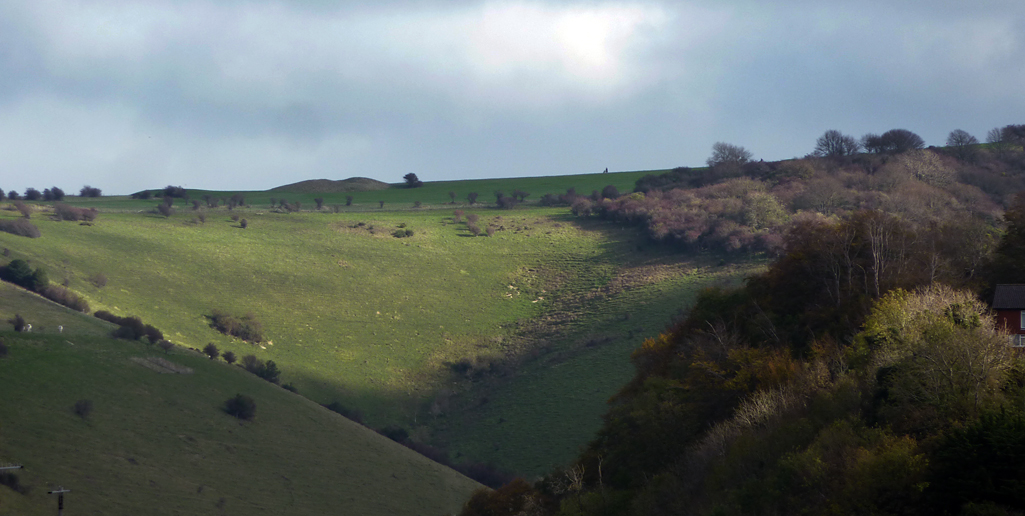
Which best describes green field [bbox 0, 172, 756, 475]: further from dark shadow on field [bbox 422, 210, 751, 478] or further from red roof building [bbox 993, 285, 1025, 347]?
red roof building [bbox 993, 285, 1025, 347]

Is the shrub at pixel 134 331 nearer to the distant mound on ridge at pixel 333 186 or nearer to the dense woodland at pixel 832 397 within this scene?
the dense woodland at pixel 832 397

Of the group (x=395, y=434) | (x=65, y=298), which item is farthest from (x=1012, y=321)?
(x=65, y=298)

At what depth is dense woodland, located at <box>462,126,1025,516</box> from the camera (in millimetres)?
19469

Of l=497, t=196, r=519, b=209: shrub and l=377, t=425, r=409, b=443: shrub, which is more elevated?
l=497, t=196, r=519, b=209: shrub

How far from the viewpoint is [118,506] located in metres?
34.6

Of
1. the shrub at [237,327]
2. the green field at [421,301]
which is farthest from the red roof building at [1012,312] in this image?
the shrub at [237,327]

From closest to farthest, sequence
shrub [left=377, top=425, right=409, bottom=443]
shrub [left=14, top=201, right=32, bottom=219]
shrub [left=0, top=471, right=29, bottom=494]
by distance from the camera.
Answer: shrub [left=0, top=471, right=29, bottom=494] → shrub [left=377, top=425, right=409, bottom=443] → shrub [left=14, top=201, right=32, bottom=219]

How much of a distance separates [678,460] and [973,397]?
12.7 m

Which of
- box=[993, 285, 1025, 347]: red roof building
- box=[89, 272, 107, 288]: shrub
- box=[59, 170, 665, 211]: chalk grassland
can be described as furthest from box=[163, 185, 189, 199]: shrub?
box=[993, 285, 1025, 347]: red roof building

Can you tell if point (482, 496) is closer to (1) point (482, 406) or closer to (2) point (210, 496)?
(2) point (210, 496)

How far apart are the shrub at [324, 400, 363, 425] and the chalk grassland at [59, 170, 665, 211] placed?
61668 millimetres

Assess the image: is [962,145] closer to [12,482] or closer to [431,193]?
[431,193]

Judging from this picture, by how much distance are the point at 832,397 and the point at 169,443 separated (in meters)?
33.5

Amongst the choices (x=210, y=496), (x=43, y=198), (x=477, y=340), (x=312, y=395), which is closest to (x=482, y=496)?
(x=210, y=496)
